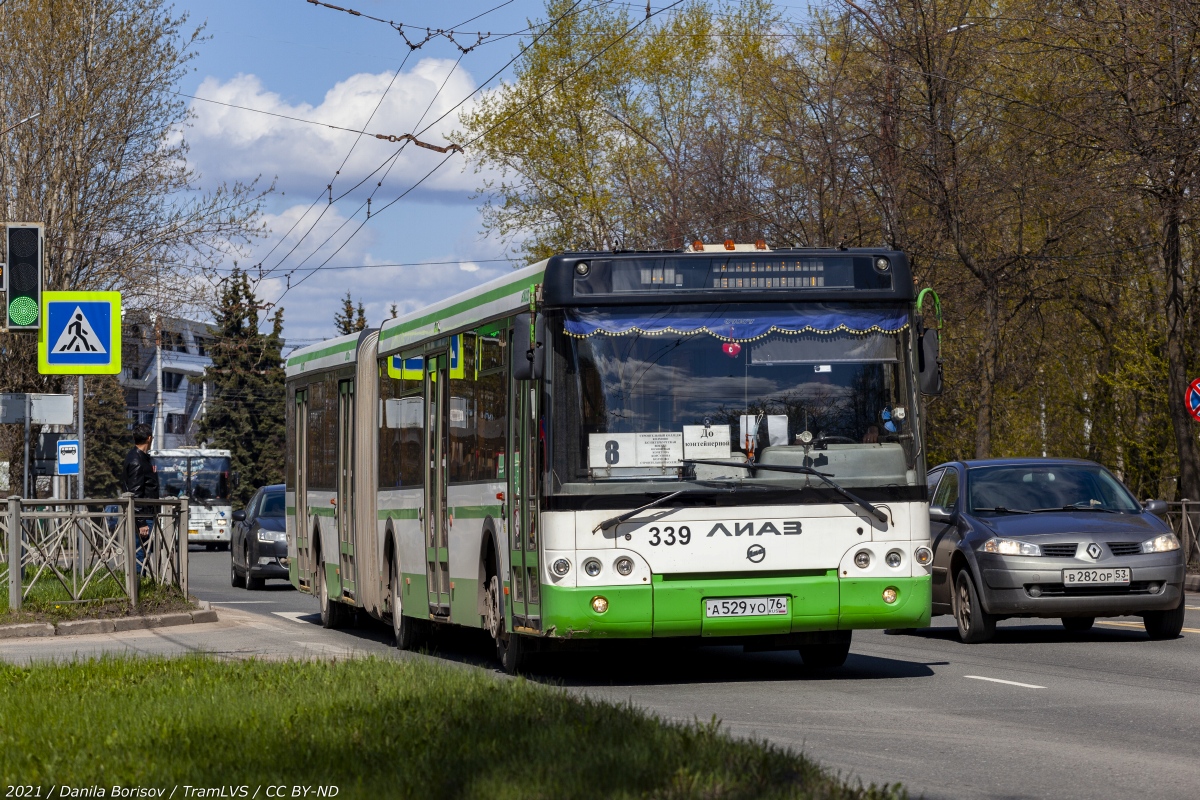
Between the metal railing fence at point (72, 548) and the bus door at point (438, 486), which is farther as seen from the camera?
the metal railing fence at point (72, 548)

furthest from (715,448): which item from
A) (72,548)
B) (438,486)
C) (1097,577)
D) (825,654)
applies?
(72,548)

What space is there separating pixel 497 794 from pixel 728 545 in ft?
19.2

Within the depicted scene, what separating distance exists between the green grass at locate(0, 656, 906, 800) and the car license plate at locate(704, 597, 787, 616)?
6.40 ft

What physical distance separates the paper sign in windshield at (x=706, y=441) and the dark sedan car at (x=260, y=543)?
56.4 feet

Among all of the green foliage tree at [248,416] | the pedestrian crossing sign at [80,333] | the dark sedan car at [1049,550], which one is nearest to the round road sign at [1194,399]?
the dark sedan car at [1049,550]

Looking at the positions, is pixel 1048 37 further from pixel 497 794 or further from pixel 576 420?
pixel 497 794

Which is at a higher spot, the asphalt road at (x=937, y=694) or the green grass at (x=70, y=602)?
the green grass at (x=70, y=602)

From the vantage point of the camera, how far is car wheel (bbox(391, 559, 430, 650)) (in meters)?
16.3

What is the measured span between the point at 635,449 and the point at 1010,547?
4.74 metres

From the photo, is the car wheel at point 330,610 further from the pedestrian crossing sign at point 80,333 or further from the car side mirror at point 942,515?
the car side mirror at point 942,515

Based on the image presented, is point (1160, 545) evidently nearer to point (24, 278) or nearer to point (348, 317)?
point (24, 278)

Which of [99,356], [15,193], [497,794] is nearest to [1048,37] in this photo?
[99,356]

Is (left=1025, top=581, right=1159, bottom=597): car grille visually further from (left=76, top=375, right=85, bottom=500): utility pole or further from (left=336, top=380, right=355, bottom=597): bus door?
(left=76, top=375, right=85, bottom=500): utility pole

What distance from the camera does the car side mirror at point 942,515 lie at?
16.4m
